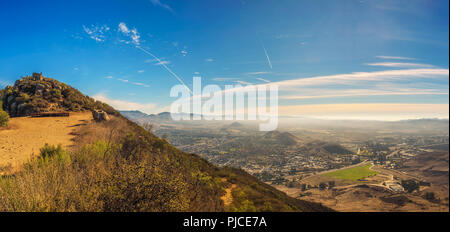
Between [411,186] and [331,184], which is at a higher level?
[411,186]

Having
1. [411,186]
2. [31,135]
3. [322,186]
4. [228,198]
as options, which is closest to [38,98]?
[31,135]

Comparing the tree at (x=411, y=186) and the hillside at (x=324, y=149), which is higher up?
the tree at (x=411, y=186)

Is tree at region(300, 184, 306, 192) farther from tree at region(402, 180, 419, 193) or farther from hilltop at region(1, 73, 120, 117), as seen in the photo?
hilltop at region(1, 73, 120, 117)

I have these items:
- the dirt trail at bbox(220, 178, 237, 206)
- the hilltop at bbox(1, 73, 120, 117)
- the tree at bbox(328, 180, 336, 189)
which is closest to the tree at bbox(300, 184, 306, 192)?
the tree at bbox(328, 180, 336, 189)

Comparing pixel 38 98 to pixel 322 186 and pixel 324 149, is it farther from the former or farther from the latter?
pixel 324 149

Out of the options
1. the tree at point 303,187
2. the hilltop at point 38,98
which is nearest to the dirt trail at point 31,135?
the hilltop at point 38,98

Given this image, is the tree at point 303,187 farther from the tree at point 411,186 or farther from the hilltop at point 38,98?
the hilltop at point 38,98
